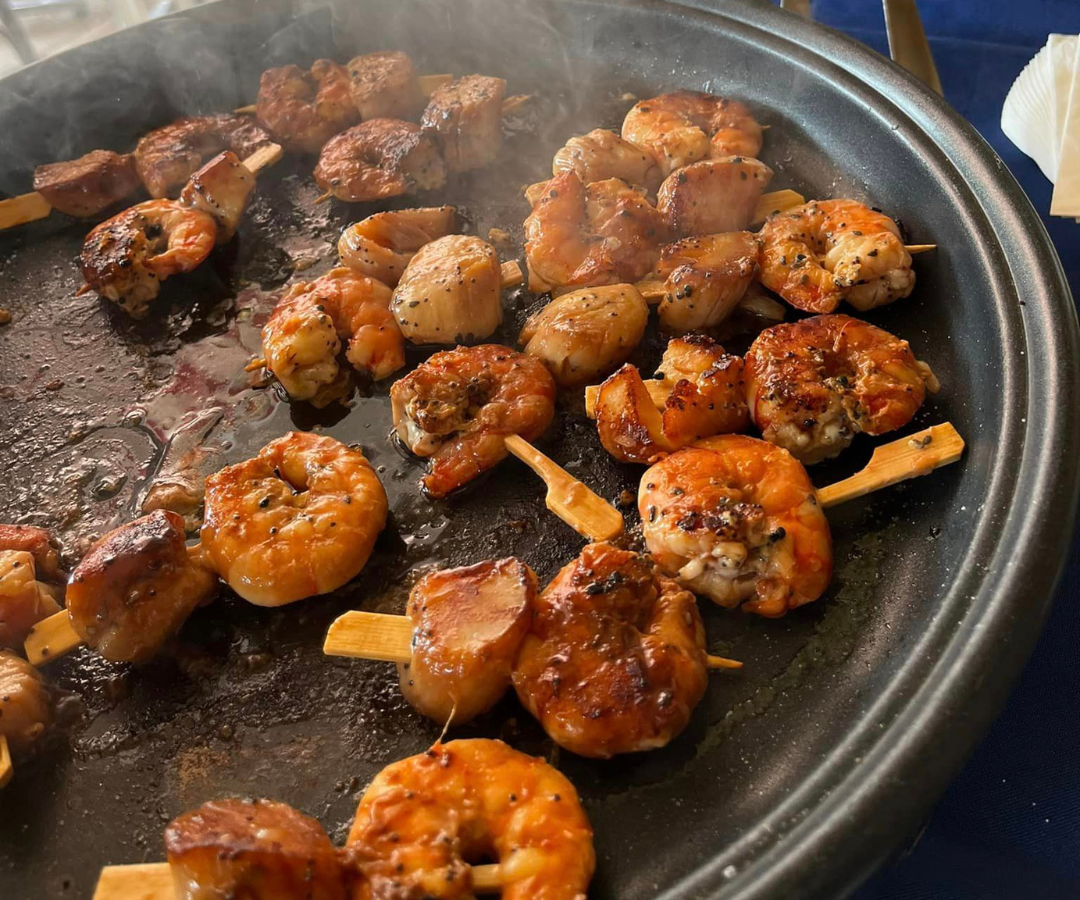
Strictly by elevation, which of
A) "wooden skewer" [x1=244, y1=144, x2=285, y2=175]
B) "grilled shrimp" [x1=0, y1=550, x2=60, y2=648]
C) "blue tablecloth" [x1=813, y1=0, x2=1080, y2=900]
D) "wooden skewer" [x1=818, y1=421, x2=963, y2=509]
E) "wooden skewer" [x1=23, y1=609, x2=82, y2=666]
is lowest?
"blue tablecloth" [x1=813, y1=0, x2=1080, y2=900]

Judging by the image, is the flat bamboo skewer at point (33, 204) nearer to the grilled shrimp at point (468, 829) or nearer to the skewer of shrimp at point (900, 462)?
the skewer of shrimp at point (900, 462)

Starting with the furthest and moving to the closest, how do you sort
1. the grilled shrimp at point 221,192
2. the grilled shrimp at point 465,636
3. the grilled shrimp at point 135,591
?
the grilled shrimp at point 221,192
the grilled shrimp at point 135,591
the grilled shrimp at point 465,636

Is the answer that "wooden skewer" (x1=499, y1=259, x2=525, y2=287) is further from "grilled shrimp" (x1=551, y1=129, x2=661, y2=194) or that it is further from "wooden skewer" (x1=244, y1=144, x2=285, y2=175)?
"wooden skewer" (x1=244, y1=144, x2=285, y2=175)

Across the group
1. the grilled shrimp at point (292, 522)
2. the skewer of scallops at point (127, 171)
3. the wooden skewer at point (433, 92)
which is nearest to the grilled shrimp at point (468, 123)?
the wooden skewer at point (433, 92)

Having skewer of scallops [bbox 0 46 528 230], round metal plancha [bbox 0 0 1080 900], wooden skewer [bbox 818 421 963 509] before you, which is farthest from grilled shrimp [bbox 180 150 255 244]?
wooden skewer [bbox 818 421 963 509]

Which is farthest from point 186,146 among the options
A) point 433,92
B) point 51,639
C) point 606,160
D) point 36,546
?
point 51,639

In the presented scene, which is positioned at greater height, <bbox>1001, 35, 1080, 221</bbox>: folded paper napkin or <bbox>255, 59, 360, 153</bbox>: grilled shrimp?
<bbox>255, 59, 360, 153</bbox>: grilled shrimp

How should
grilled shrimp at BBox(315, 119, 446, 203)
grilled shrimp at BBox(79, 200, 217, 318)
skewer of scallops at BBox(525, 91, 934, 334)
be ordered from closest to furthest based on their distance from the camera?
skewer of scallops at BBox(525, 91, 934, 334) < grilled shrimp at BBox(79, 200, 217, 318) < grilled shrimp at BBox(315, 119, 446, 203)
